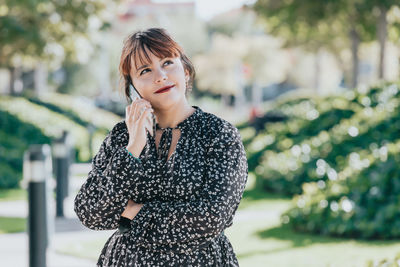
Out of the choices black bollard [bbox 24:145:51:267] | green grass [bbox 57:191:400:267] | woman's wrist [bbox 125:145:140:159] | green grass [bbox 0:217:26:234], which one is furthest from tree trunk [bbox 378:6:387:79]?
woman's wrist [bbox 125:145:140:159]

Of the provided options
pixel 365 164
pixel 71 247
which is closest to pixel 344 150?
pixel 365 164

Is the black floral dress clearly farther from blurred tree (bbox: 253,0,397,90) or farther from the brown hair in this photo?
blurred tree (bbox: 253,0,397,90)

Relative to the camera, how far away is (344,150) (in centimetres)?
985

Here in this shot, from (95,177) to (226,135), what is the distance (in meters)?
0.53

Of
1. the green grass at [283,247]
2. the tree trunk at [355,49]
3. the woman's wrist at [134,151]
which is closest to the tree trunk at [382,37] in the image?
the tree trunk at [355,49]

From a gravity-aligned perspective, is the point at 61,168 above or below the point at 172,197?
above

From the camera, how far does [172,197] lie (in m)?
2.46

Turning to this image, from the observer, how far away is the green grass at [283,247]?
5.98 meters

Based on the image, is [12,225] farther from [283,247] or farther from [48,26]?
[48,26]

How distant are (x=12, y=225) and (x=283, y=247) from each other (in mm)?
3857

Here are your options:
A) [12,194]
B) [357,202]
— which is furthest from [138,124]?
[12,194]

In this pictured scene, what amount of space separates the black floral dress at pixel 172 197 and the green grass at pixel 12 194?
30.3 feet

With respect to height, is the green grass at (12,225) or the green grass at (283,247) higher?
the green grass at (12,225)

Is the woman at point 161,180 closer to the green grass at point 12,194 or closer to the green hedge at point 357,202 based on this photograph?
the green hedge at point 357,202
